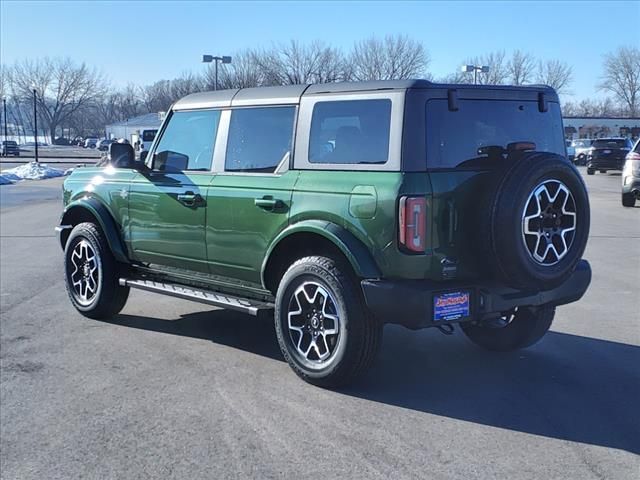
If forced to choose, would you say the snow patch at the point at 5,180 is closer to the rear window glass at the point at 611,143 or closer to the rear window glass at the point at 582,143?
the rear window glass at the point at 611,143

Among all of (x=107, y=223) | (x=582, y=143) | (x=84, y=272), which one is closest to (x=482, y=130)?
(x=107, y=223)

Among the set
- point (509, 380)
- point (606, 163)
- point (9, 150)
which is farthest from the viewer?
point (9, 150)

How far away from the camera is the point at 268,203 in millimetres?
5242

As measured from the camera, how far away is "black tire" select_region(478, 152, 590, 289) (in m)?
4.43

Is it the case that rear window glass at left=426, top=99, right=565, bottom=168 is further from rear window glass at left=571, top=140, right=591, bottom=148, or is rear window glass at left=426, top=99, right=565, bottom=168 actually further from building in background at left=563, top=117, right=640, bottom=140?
building in background at left=563, top=117, right=640, bottom=140

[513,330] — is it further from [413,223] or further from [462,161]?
[413,223]

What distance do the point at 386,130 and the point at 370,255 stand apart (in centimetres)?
83

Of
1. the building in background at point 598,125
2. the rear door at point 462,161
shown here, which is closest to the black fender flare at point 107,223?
the rear door at point 462,161

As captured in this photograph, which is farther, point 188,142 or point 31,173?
point 31,173

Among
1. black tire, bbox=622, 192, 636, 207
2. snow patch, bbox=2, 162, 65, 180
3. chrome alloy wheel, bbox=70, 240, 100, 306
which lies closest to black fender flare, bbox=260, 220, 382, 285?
chrome alloy wheel, bbox=70, 240, 100, 306

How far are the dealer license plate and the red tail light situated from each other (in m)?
0.34

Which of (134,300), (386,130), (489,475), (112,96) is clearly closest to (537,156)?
(386,130)

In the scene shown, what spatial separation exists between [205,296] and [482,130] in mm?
2613

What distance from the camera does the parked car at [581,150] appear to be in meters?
42.9
